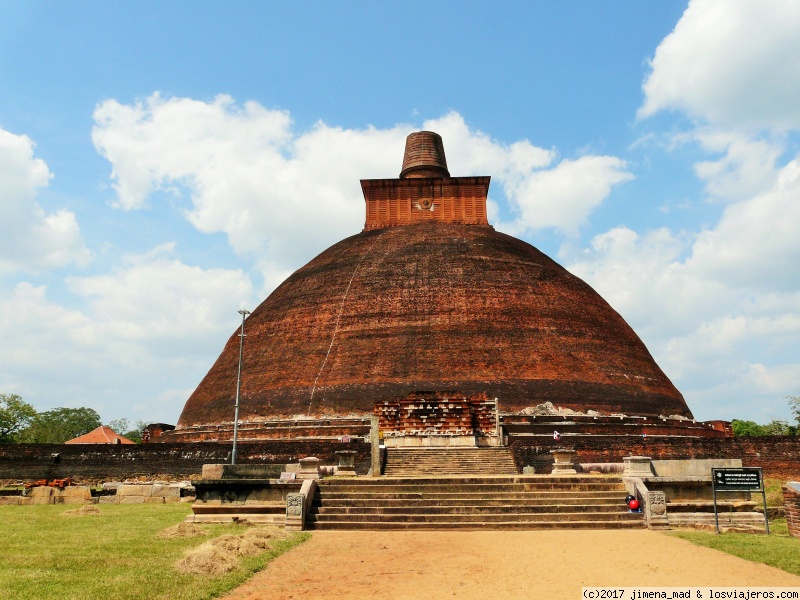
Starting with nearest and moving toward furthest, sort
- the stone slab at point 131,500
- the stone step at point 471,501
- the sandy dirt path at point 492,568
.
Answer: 1. the sandy dirt path at point 492,568
2. the stone step at point 471,501
3. the stone slab at point 131,500

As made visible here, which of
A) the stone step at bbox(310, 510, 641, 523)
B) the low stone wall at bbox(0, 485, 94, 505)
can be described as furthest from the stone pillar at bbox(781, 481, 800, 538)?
the low stone wall at bbox(0, 485, 94, 505)

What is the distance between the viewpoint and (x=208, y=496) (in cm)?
1060

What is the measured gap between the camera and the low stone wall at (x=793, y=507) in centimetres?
876

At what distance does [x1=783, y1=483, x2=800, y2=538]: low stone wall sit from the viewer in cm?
876

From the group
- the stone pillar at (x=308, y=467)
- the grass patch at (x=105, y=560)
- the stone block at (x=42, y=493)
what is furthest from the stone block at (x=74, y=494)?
the stone pillar at (x=308, y=467)

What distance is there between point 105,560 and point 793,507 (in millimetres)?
9106

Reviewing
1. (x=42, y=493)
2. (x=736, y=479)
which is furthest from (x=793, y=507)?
(x=42, y=493)

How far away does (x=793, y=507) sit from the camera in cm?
884

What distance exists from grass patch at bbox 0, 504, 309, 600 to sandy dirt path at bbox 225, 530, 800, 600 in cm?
43

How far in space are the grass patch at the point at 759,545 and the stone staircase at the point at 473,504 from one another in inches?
50.2

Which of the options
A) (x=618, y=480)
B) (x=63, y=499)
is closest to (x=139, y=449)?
(x=63, y=499)

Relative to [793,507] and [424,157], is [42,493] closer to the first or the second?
[793,507]

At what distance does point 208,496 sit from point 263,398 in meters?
Answer: 12.2

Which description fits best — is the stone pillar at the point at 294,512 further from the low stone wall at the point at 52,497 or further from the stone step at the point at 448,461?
the low stone wall at the point at 52,497
